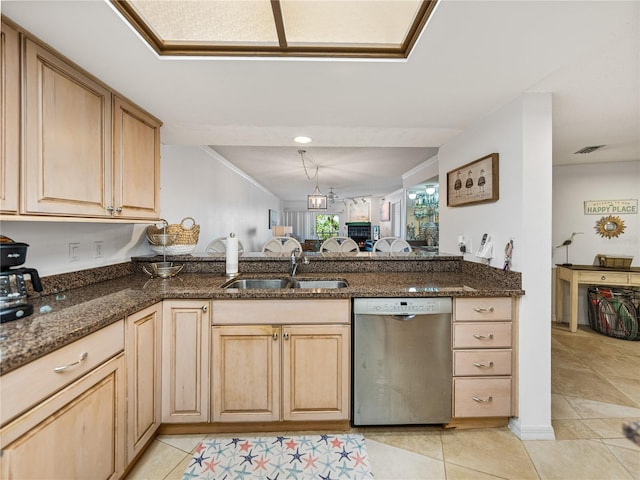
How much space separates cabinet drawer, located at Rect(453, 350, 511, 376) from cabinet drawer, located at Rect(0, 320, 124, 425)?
1841 mm

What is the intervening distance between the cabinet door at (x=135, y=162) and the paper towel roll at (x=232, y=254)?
54 centimetres

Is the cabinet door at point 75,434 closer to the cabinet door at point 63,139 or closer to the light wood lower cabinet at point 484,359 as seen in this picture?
the cabinet door at point 63,139

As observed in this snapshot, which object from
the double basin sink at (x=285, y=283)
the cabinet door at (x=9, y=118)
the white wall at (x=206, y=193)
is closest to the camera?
the cabinet door at (x=9, y=118)

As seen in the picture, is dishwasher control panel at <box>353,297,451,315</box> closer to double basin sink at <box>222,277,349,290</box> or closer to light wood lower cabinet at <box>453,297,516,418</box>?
light wood lower cabinet at <box>453,297,516,418</box>

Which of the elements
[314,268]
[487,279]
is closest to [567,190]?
[487,279]

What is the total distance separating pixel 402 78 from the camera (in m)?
1.48

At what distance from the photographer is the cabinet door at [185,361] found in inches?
63.4

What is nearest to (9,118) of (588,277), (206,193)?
(206,193)

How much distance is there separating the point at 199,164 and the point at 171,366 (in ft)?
7.92

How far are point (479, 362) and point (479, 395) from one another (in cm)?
21

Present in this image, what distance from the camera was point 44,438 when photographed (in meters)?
0.89

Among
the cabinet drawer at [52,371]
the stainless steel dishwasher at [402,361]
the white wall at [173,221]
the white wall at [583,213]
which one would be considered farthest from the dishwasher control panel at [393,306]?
the white wall at [583,213]

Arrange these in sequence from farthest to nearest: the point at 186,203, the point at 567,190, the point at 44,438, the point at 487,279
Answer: the point at 567,190 → the point at 186,203 → the point at 487,279 → the point at 44,438

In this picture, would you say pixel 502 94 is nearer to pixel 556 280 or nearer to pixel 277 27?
pixel 277 27
